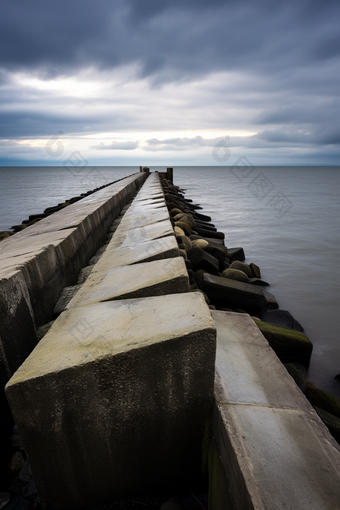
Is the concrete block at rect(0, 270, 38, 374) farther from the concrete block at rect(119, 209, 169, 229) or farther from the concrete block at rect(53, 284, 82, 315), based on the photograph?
the concrete block at rect(119, 209, 169, 229)

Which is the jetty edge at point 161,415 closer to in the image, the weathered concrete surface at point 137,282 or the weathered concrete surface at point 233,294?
the weathered concrete surface at point 137,282

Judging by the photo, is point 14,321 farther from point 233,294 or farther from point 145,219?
point 233,294

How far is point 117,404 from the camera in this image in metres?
1.02

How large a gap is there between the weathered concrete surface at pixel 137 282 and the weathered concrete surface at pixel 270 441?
1.26ft

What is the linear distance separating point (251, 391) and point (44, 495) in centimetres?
80

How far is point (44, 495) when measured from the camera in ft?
3.60

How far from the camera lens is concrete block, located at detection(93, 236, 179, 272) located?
6.17 ft

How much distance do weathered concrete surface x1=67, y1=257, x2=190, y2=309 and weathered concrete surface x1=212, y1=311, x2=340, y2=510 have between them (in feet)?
1.26

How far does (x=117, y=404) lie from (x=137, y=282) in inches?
23.7

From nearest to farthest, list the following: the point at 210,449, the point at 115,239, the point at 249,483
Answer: the point at 249,483 → the point at 210,449 → the point at 115,239

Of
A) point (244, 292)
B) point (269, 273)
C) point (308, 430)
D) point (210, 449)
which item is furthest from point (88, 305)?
point (269, 273)

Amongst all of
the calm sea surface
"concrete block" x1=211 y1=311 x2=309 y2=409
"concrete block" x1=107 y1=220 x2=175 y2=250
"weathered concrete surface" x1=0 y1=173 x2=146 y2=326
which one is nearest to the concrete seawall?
"weathered concrete surface" x1=0 y1=173 x2=146 y2=326

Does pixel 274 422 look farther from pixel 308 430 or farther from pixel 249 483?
pixel 249 483

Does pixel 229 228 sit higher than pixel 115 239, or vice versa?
pixel 115 239
